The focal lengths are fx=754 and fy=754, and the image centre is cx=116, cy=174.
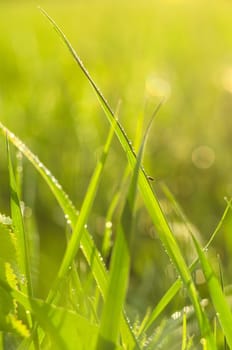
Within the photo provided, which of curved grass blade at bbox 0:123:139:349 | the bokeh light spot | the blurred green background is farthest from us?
the bokeh light spot

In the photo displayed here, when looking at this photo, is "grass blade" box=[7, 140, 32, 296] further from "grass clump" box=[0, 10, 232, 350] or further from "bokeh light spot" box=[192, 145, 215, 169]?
"bokeh light spot" box=[192, 145, 215, 169]

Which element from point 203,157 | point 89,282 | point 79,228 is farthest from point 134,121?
point 79,228

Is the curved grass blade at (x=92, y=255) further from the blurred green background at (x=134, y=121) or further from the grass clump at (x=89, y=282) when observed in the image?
the blurred green background at (x=134, y=121)

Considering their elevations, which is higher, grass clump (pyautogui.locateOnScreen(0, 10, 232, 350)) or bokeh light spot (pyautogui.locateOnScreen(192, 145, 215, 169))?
bokeh light spot (pyautogui.locateOnScreen(192, 145, 215, 169))

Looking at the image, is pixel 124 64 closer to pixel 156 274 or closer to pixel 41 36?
pixel 41 36

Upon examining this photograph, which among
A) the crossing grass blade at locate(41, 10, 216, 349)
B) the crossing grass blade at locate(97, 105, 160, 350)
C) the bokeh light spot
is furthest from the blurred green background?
the crossing grass blade at locate(97, 105, 160, 350)

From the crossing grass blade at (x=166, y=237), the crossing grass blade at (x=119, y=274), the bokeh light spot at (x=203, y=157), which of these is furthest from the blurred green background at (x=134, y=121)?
the crossing grass blade at (x=119, y=274)

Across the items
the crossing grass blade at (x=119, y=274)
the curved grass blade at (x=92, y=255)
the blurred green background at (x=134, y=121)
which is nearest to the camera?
the crossing grass blade at (x=119, y=274)

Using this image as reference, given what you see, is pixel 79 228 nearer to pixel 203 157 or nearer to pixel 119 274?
pixel 119 274

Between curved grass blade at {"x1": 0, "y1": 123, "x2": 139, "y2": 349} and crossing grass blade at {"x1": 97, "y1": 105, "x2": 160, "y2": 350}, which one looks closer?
crossing grass blade at {"x1": 97, "y1": 105, "x2": 160, "y2": 350}
